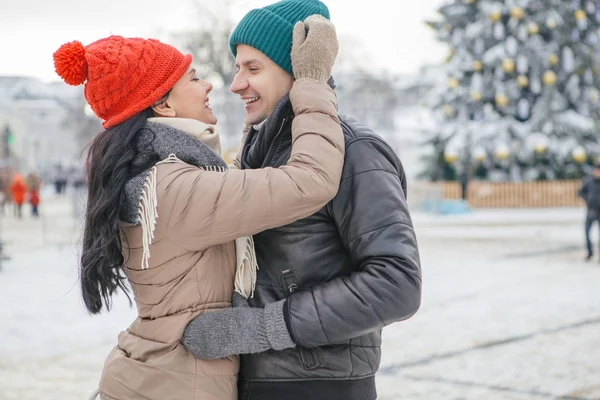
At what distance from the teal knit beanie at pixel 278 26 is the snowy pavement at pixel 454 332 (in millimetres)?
1013

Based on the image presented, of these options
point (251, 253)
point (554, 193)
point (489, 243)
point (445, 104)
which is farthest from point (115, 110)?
point (554, 193)

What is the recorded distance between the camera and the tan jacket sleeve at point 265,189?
6.56 ft

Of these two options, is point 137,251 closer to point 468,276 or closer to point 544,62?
point 468,276

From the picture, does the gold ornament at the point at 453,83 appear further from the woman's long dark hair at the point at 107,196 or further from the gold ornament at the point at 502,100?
the woman's long dark hair at the point at 107,196

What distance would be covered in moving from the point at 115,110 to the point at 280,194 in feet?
2.13

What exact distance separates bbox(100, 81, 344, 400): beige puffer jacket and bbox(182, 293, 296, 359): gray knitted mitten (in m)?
0.05

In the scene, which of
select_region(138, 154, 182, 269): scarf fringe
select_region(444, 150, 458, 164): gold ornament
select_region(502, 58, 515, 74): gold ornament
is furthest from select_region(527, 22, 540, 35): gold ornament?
select_region(138, 154, 182, 269): scarf fringe

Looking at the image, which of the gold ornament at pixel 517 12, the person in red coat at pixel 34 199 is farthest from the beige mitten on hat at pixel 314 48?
the person in red coat at pixel 34 199

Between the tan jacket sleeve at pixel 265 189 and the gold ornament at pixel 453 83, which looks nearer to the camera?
the tan jacket sleeve at pixel 265 189

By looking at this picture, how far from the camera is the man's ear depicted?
231 centimetres

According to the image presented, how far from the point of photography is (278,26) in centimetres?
230

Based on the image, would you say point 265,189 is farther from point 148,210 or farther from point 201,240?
point 148,210

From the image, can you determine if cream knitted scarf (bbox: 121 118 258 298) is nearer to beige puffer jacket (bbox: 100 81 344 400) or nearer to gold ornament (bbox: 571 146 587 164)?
beige puffer jacket (bbox: 100 81 344 400)

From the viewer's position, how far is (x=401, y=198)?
2.07m
